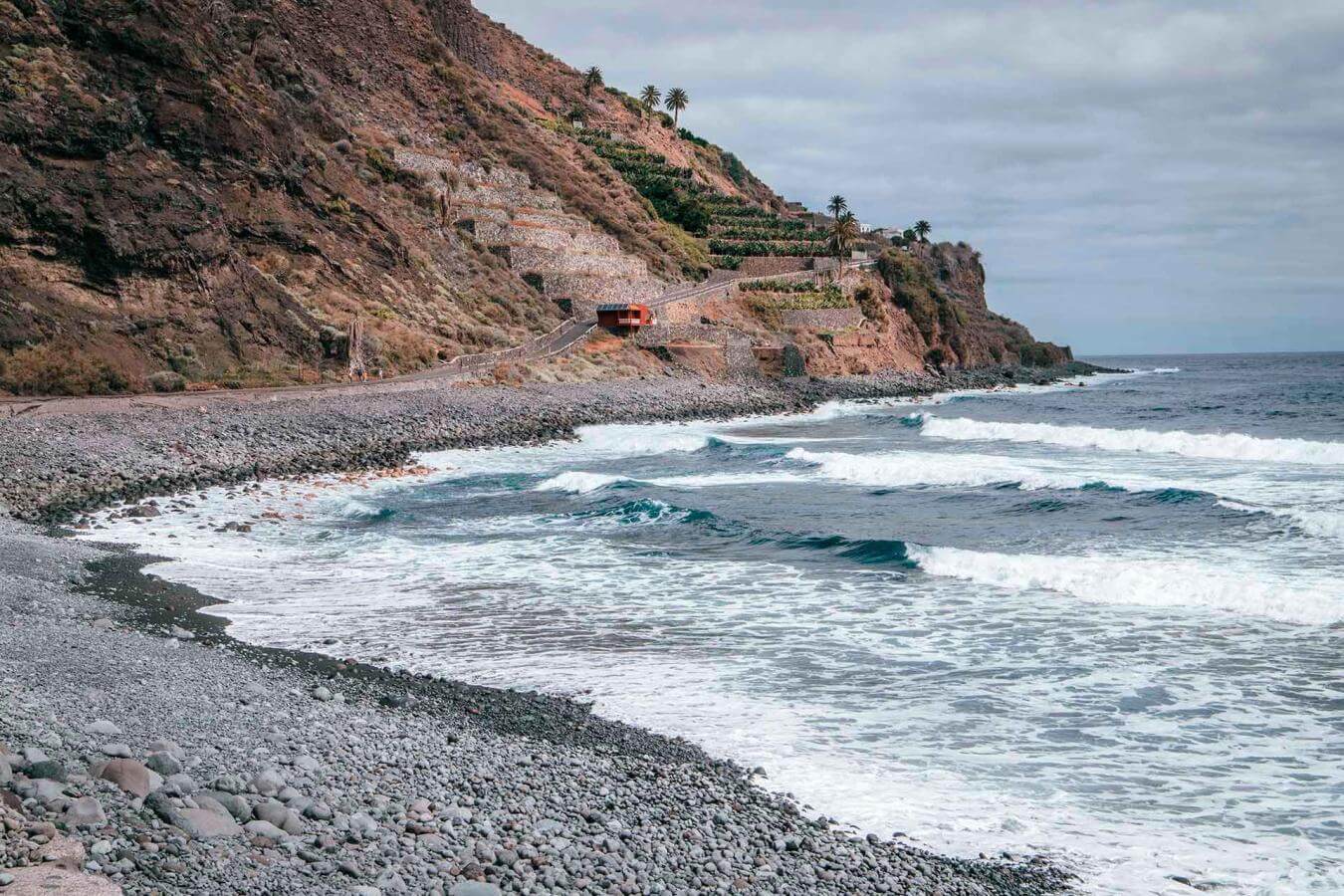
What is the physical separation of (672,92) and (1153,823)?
121536 mm

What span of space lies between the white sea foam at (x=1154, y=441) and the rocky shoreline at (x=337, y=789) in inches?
1217

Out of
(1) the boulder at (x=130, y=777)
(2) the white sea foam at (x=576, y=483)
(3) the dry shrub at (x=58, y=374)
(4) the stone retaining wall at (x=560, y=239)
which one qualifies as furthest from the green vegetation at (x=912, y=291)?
(1) the boulder at (x=130, y=777)

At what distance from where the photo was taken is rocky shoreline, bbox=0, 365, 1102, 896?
19.9 ft

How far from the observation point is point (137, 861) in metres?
5.72

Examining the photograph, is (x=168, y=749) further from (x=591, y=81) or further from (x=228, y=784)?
(x=591, y=81)

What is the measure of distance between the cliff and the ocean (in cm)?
1290

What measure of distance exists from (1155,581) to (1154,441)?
26090 millimetres

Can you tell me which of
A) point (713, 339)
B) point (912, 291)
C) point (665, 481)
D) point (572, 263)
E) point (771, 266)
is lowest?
point (665, 481)

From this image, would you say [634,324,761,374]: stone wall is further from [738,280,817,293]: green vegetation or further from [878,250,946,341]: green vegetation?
[878,250,946,341]: green vegetation

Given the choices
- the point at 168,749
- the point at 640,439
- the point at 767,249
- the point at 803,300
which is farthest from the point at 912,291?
the point at 168,749

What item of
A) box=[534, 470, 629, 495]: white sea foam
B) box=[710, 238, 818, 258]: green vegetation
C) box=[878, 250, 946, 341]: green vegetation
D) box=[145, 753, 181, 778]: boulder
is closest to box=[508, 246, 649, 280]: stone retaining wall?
box=[710, 238, 818, 258]: green vegetation

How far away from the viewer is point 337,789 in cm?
752

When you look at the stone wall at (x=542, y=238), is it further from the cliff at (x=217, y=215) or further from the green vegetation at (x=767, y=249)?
the green vegetation at (x=767, y=249)

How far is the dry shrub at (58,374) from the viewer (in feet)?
102
